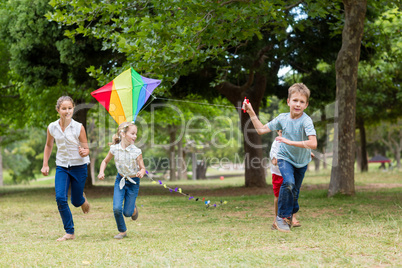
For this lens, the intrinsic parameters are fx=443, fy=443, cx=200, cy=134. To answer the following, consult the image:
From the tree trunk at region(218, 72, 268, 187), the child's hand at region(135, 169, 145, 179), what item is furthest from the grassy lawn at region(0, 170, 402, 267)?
the tree trunk at region(218, 72, 268, 187)

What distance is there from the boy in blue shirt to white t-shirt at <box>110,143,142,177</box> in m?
1.69

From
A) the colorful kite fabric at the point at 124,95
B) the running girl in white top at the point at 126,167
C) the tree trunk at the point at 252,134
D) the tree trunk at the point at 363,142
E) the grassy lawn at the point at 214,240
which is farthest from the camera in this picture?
the tree trunk at the point at 363,142

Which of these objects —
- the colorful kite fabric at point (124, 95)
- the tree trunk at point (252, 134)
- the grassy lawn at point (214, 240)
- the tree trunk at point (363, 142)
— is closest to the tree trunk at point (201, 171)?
the tree trunk at point (363, 142)

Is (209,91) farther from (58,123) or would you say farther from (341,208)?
(58,123)

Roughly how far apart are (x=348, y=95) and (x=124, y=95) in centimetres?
→ 615

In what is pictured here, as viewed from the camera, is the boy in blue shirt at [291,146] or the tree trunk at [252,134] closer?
the boy in blue shirt at [291,146]

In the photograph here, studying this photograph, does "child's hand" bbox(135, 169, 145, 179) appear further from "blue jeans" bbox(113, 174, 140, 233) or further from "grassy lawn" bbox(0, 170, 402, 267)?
"grassy lawn" bbox(0, 170, 402, 267)

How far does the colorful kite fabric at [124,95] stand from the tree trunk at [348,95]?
561 cm

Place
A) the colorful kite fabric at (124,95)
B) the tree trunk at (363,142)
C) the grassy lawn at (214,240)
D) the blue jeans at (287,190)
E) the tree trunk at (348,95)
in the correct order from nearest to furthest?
the grassy lawn at (214,240) → the blue jeans at (287,190) → the colorful kite fabric at (124,95) → the tree trunk at (348,95) → the tree trunk at (363,142)

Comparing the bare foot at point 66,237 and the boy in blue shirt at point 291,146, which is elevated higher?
the boy in blue shirt at point 291,146

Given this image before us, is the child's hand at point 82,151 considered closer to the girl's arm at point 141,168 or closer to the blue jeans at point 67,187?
the blue jeans at point 67,187

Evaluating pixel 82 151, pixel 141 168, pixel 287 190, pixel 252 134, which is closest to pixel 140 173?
pixel 141 168

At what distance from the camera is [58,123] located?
6148 mm

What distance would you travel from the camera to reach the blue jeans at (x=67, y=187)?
599cm
